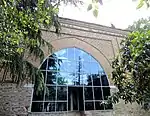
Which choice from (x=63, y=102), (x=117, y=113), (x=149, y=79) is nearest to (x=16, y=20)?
(x=149, y=79)

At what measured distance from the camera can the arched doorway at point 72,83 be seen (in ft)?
27.8

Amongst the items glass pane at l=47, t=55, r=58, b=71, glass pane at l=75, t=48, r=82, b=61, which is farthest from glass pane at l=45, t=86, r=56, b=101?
glass pane at l=75, t=48, r=82, b=61

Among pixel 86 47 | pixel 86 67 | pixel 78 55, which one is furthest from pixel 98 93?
pixel 86 47

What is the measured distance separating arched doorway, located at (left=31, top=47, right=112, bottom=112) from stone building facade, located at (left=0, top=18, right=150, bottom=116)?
0.30 metres

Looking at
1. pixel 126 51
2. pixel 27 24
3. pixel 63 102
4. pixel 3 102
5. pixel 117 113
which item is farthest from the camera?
pixel 117 113

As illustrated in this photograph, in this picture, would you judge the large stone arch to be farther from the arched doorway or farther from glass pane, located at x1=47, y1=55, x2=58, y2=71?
glass pane, located at x1=47, y1=55, x2=58, y2=71

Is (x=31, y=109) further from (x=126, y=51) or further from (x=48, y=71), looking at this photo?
(x=126, y=51)

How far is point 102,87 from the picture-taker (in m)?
10.2

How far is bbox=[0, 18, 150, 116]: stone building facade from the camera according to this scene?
7766 mm

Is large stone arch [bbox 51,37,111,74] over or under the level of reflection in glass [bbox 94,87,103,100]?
over

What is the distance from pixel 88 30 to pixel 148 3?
388 inches

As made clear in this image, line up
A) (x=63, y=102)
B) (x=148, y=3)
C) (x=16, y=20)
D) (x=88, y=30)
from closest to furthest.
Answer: (x=148, y=3) → (x=16, y=20) → (x=63, y=102) → (x=88, y=30)

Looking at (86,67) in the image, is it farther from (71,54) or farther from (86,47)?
(86,47)

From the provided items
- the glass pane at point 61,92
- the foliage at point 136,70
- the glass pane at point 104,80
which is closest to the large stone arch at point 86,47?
the glass pane at point 104,80
